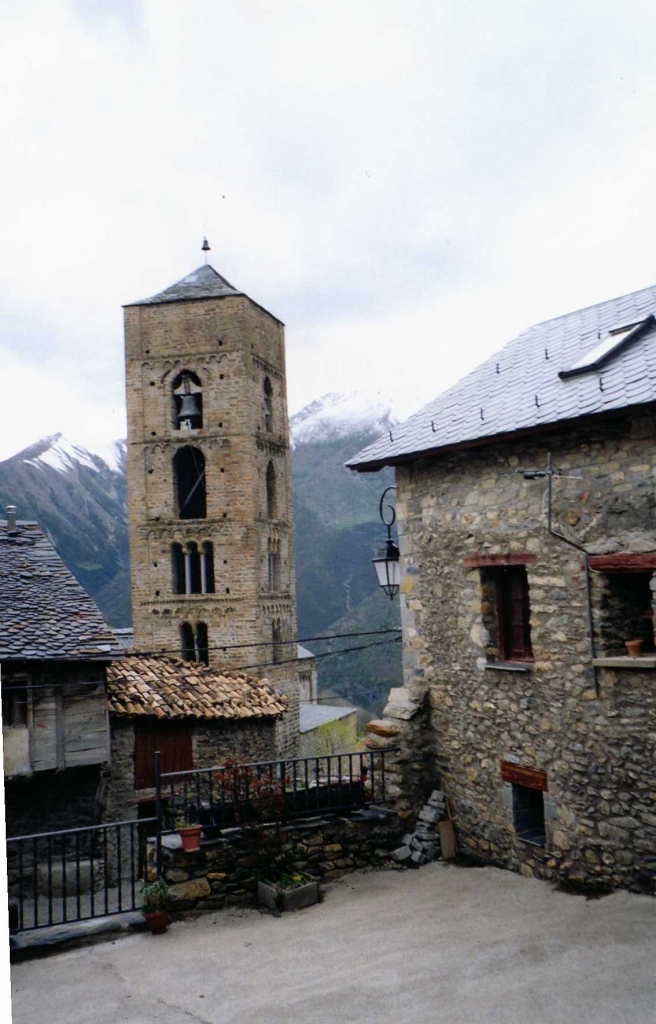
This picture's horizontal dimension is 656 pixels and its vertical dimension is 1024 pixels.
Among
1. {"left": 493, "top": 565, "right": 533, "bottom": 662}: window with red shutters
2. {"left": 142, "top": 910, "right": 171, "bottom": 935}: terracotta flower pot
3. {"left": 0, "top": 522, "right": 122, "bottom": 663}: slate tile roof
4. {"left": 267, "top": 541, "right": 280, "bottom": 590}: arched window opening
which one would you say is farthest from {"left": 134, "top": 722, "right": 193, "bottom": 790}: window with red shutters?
{"left": 267, "top": 541, "right": 280, "bottom": 590}: arched window opening

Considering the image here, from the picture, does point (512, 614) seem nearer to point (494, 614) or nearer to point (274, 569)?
point (494, 614)

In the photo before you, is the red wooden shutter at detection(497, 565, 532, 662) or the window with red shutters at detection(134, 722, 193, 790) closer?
the red wooden shutter at detection(497, 565, 532, 662)

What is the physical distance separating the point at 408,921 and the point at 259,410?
21065 millimetres

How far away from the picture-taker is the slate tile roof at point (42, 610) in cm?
1016

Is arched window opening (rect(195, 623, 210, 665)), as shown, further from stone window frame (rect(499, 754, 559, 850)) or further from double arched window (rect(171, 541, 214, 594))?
stone window frame (rect(499, 754, 559, 850))

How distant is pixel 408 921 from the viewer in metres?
6.35

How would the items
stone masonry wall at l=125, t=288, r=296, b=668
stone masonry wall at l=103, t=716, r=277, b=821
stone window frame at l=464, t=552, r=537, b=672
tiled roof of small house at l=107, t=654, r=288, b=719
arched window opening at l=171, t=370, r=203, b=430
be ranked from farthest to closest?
arched window opening at l=171, t=370, r=203, b=430 < stone masonry wall at l=125, t=288, r=296, b=668 < tiled roof of small house at l=107, t=654, r=288, b=719 < stone masonry wall at l=103, t=716, r=277, b=821 < stone window frame at l=464, t=552, r=537, b=672

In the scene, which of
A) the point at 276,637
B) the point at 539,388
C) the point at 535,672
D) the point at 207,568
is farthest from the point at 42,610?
the point at 276,637

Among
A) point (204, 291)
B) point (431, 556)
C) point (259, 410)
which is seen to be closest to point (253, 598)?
point (259, 410)

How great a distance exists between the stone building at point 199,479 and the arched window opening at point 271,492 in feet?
3.03

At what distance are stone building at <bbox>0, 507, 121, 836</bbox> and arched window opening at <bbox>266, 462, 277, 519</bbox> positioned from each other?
1588 centimetres

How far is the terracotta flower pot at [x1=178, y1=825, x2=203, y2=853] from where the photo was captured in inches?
273

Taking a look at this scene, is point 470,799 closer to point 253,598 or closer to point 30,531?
point 30,531

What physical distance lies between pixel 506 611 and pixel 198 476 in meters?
19.5
